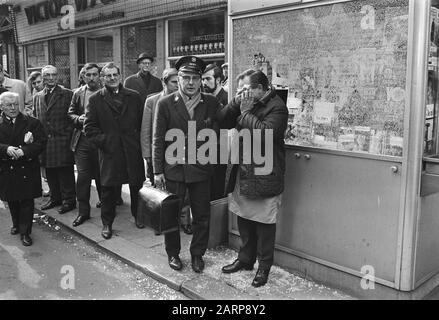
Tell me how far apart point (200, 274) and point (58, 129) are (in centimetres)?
304

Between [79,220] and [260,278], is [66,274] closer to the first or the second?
[79,220]

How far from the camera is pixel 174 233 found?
4.08m

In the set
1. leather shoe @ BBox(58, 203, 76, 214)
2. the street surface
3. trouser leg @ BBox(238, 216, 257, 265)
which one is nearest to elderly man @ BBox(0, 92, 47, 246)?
the street surface

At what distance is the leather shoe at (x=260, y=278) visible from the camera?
147 inches

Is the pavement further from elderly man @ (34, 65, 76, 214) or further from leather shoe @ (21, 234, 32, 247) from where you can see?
elderly man @ (34, 65, 76, 214)

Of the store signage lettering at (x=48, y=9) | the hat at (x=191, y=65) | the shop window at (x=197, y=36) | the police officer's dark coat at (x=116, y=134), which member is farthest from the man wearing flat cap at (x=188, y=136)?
the store signage lettering at (x=48, y=9)

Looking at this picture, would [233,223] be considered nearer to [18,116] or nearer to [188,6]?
[18,116]

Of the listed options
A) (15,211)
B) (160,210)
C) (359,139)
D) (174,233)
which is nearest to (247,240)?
(174,233)

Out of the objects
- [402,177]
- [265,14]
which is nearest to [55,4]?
[265,14]

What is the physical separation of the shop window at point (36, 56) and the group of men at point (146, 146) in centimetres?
677

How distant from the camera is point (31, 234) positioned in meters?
5.34

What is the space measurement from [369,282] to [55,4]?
1043 centimetres

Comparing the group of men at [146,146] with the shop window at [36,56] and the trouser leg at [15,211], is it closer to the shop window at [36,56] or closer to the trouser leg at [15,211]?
the trouser leg at [15,211]

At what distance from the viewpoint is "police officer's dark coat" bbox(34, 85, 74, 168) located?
5.87 metres
